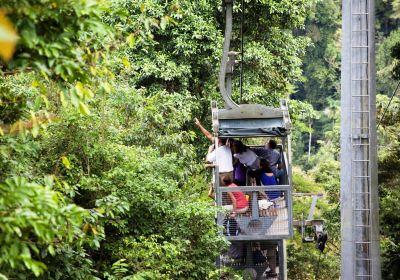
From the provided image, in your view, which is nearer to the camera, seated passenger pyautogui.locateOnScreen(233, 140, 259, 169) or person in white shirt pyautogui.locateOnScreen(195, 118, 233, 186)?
person in white shirt pyautogui.locateOnScreen(195, 118, 233, 186)

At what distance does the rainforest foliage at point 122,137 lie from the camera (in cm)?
565

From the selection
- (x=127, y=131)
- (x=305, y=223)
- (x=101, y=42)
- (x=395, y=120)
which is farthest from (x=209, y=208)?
(x=395, y=120)

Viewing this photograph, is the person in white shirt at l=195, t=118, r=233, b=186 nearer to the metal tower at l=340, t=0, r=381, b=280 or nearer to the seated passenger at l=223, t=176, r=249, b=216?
the seated passenger at l=223, t=176, r=249, b=216

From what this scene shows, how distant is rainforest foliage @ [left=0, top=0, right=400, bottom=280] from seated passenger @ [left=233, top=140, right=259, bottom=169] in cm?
82

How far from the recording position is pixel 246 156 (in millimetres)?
13148

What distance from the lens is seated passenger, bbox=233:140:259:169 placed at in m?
13.1

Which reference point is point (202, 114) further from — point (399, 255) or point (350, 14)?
point (350, 14)

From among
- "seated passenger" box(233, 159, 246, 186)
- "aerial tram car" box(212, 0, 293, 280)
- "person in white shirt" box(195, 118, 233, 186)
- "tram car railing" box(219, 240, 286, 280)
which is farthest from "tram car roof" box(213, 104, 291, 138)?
"tram car railing" box(219, 240, 286, 280)

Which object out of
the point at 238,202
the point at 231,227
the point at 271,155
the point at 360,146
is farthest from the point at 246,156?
the point at 360,146

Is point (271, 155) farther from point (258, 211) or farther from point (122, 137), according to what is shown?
point (122, 137)

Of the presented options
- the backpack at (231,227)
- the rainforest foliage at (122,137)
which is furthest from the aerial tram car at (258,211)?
the rainforest foliage at (122,137)

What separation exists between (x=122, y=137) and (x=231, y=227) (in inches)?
81.0

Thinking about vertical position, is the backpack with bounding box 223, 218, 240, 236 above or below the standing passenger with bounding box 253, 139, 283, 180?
below

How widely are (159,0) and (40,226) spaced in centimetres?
1635
